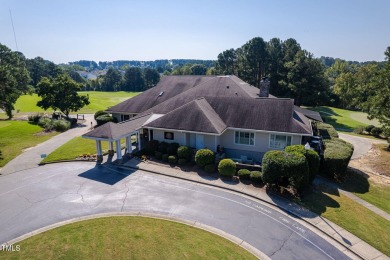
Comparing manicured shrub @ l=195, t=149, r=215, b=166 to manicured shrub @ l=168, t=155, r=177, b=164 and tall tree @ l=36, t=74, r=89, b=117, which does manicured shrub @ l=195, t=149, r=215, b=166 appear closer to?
manicured shrub @ l=168, t=155, r=177, b=164

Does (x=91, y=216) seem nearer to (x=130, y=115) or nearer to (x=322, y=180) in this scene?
(x=322, y=180)

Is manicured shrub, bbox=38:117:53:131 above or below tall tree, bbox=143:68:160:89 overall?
below

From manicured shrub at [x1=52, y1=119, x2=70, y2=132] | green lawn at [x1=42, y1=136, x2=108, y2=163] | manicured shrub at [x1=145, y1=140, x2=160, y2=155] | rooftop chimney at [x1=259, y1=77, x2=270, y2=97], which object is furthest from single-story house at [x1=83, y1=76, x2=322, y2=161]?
manicured shrub at [x1=52, y1=119, x2=70, y2=132]

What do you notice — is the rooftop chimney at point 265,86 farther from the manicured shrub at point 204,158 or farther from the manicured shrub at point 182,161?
the manicured shrub at point 182,161

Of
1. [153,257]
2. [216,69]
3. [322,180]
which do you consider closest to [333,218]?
[322,180]

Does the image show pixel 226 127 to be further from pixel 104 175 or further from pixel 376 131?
pixel 376 131

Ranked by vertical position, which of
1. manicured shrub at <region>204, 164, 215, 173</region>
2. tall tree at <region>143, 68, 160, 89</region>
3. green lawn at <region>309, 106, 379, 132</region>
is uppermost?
tall tree at <region>143, 68, 160, 89</region>

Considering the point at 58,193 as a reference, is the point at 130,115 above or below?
above

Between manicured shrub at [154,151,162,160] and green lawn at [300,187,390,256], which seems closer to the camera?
green lawn at [300,187,390,256]
